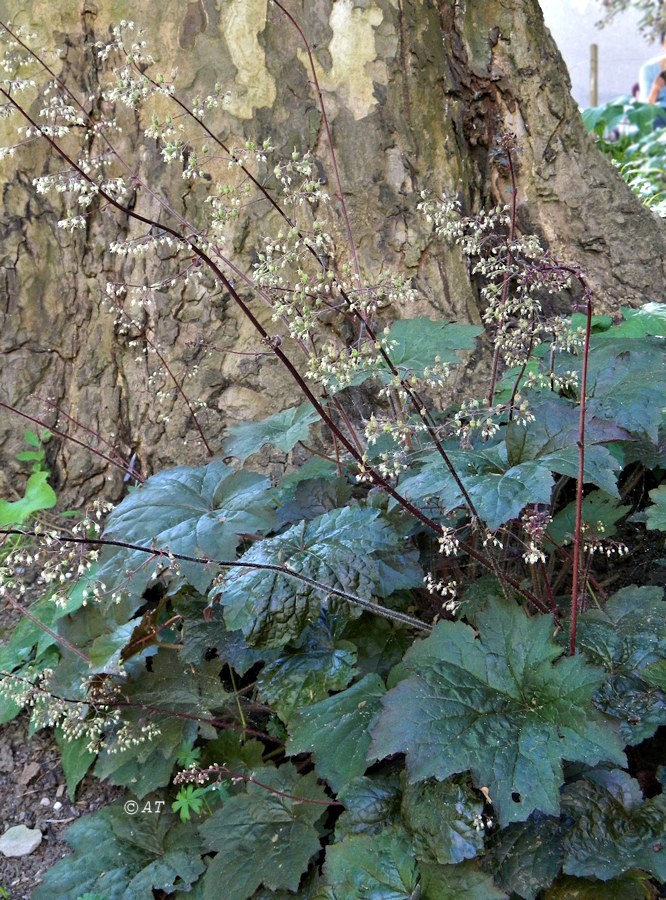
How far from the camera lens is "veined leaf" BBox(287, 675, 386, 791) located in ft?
5.65

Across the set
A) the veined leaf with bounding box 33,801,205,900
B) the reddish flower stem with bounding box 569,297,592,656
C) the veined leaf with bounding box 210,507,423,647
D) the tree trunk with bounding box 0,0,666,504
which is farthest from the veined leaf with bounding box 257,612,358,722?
the tree trunk with bounding box 0,0,666,504

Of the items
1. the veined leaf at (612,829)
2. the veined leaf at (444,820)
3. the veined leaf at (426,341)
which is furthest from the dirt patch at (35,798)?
the veined leaf at (426,341)

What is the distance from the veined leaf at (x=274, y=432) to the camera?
192 cm

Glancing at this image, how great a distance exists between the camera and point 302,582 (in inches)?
67.9

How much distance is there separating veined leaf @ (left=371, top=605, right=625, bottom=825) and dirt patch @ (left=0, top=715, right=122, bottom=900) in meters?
1.17

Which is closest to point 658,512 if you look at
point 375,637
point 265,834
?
point 375,637

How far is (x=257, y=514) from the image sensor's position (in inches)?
68.3

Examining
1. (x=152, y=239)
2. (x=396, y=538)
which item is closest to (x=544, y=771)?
(x=396, y=538)

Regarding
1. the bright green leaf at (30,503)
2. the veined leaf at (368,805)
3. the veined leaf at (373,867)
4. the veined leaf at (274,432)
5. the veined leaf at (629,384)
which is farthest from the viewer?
the bright green leaf at (30,503)

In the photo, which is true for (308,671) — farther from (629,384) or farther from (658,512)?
(629,384)

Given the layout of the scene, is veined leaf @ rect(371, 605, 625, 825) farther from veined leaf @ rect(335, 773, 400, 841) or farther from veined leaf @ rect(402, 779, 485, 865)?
veined leaf @ rect(335, 773, 400, 841)

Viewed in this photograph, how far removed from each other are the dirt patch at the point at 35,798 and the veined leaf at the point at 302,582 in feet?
3.04

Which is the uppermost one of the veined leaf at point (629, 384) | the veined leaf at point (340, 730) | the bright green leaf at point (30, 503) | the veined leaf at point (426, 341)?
the veined leaf at point (426, 341)

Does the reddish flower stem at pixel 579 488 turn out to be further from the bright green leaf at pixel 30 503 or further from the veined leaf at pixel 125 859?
the bright green leaf at pixel 30 503
